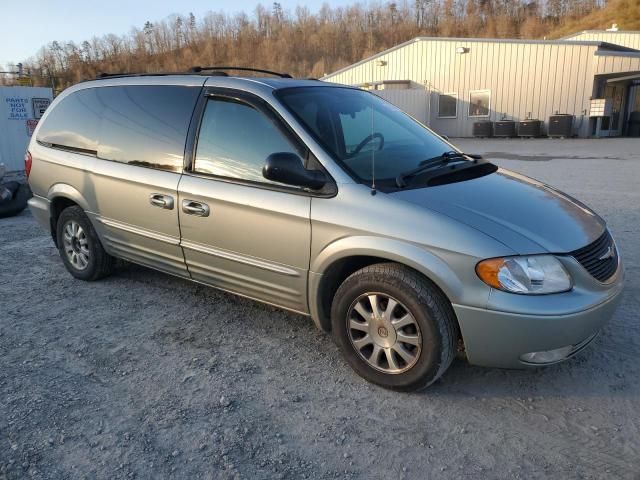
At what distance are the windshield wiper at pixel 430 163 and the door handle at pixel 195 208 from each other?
135 cm

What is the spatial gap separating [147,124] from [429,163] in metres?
2.19

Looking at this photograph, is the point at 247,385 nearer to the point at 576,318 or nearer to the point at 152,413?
the point at 152,413

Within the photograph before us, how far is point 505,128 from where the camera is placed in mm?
23375

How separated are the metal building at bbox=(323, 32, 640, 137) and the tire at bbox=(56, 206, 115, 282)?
876 inches

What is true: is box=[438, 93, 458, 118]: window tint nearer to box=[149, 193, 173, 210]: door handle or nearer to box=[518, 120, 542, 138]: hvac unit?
box=[518, 120, 542, 138]: hvac unit

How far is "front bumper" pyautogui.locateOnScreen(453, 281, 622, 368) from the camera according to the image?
98.3 inches

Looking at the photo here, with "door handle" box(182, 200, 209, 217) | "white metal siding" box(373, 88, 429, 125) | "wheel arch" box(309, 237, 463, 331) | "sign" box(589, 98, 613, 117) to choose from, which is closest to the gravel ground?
"wheel arch" box(309, 237, 463, 331)

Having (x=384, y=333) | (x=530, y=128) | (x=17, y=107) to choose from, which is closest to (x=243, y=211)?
(x=384, y=333)

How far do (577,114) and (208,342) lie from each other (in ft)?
76.1

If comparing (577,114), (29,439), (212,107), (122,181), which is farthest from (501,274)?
(577,114)

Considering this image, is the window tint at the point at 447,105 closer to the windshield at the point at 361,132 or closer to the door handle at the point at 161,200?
the windshield at the point at 361,132

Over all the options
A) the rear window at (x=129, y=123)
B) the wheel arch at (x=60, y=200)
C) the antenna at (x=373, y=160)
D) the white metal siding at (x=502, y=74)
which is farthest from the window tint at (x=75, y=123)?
the white metal siding at (x=502, y=74)

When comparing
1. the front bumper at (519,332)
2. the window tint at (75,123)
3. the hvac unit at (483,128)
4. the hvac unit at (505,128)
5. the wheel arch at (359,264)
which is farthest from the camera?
the hvac unit at (483,128)

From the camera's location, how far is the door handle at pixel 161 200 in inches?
144
